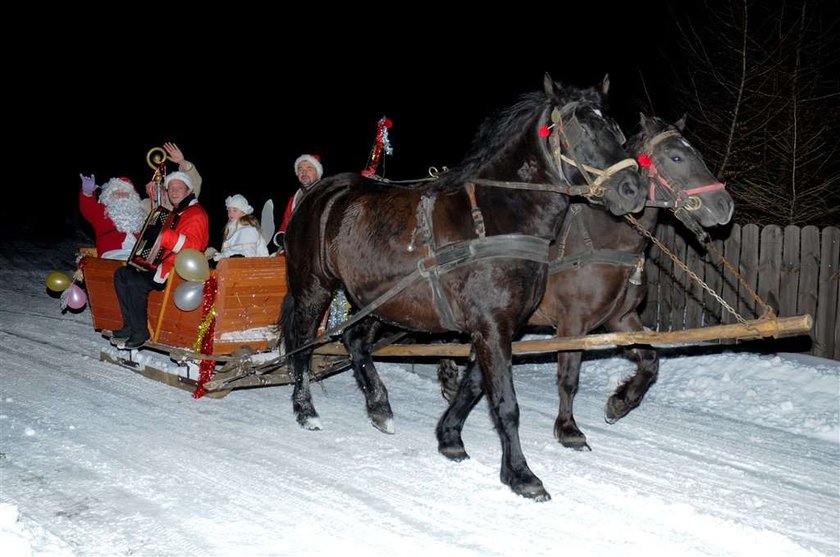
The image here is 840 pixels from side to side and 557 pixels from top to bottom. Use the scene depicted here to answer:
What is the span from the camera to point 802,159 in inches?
444

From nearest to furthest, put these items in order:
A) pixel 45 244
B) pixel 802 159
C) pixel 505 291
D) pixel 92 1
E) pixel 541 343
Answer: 1. pixel 505 291
2. pixel 541 343
3. pixel 802 159
4. pixel 45 244
5. pixel 92 1

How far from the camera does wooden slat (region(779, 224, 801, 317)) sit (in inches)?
363

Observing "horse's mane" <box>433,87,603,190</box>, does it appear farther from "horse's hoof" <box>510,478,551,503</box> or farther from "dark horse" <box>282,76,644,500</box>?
"horse's hoof" <box>510,478,551,503</box>

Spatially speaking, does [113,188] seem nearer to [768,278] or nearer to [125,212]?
[125,212]

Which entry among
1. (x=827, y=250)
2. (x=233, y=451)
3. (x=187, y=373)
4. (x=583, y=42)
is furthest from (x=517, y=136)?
(x=583, y=42)

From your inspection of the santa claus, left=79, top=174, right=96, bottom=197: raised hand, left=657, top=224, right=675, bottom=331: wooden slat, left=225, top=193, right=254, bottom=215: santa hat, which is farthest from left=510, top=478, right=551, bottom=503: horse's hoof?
left=657, top=224, right=675, bottom=331: wooden slat

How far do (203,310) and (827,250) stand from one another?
6565mm

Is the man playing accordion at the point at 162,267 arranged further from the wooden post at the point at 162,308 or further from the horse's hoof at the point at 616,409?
the horse's hoof at the point at 616,409

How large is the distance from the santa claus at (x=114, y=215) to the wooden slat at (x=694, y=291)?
663 centimetres

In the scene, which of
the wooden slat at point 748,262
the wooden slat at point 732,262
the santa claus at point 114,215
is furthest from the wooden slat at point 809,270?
the santa claus at point 114,215

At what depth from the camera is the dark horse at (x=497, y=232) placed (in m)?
5.01

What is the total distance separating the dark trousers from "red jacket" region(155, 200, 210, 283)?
0.13m

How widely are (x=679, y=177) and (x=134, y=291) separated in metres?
4.85

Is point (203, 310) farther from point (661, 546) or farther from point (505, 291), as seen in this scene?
point (661, 546)
